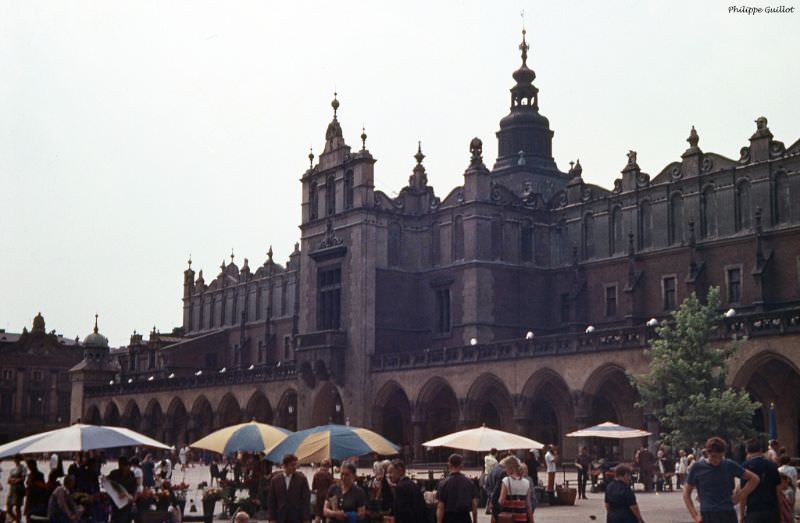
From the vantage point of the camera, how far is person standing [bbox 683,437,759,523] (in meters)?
13.5

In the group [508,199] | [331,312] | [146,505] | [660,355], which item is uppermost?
[508,199]

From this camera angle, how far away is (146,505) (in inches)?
842

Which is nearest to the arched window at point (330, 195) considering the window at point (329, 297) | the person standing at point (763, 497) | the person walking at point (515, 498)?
the window at point (329, 297)

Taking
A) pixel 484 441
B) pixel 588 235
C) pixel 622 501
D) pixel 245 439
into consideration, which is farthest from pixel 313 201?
pixel 622 501

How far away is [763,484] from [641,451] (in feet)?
78.4

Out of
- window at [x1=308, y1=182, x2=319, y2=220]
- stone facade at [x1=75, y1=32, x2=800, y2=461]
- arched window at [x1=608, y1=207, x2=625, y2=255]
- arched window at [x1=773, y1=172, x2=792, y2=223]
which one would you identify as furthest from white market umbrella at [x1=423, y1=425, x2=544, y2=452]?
window at [x1=308, y1=182, x2=319, y2=220]

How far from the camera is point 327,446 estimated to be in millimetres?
22328

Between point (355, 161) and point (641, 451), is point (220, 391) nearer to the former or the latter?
point (355, 161)

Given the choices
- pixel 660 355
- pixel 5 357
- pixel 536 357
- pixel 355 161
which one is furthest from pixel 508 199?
pixel 5 357

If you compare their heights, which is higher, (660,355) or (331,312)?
(331,312)

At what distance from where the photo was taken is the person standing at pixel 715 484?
13.5 meters

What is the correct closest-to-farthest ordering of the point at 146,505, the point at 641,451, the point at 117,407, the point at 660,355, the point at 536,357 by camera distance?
the point at 146,505, the point at 641,451, the point at 660,355, the point at 536,357, the point at 117,407

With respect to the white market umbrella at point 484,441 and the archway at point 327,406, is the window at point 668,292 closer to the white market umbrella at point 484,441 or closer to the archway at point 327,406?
the archway at point 327,406

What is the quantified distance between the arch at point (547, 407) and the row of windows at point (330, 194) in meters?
16.7
